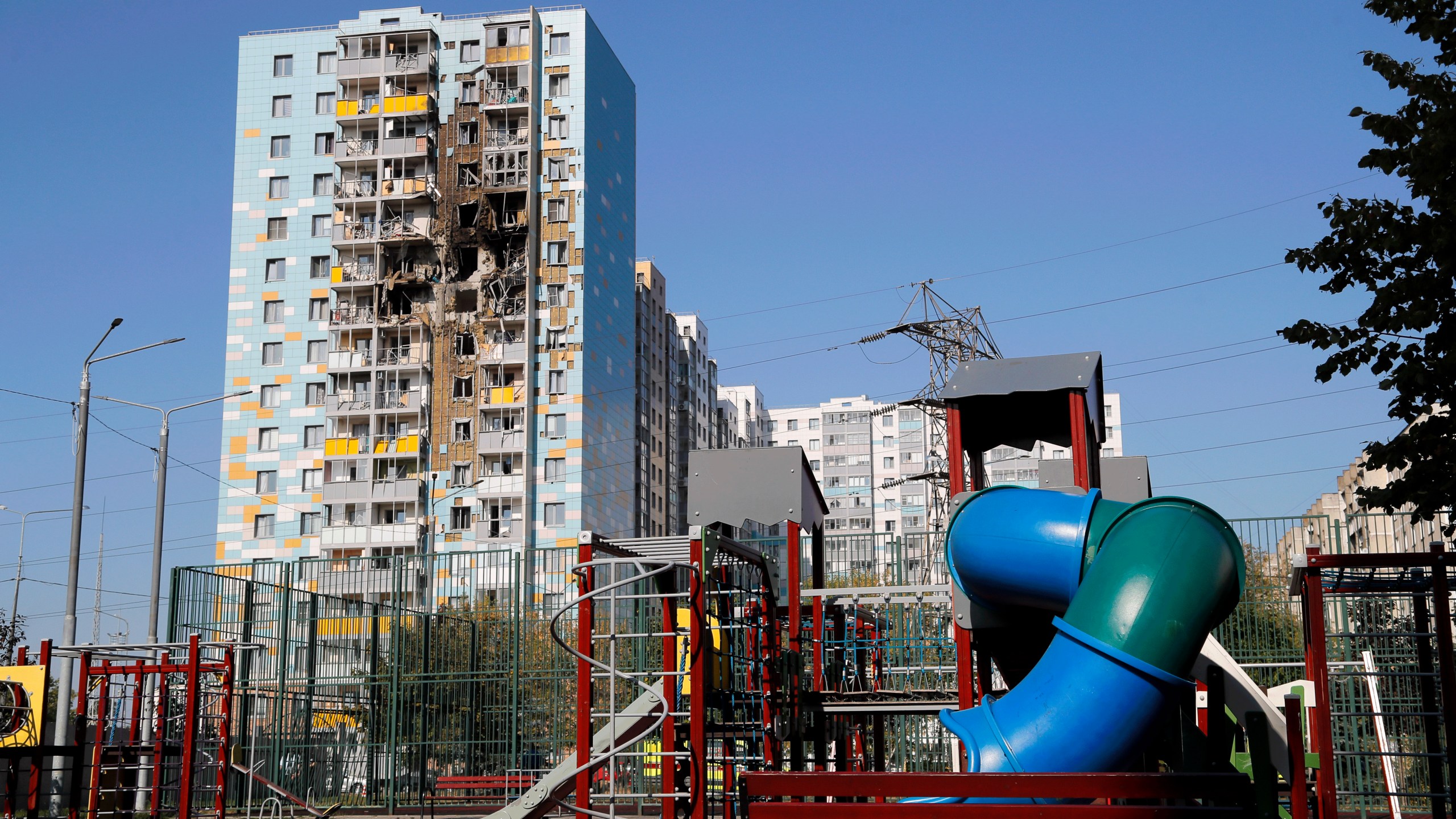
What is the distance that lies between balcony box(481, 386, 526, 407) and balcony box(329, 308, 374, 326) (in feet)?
23.2

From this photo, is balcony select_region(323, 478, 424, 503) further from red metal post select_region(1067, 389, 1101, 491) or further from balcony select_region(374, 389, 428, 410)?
A: red metal post select_region(1067, 389, 1101, 491)

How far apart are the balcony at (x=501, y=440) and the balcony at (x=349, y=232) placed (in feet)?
37.3

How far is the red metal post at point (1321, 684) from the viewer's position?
26.7 ft

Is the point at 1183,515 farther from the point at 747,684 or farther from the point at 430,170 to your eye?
the point at 430,170

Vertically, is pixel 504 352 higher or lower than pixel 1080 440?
higher

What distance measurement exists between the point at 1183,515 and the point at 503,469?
5227cm

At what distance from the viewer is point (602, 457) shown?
2397 inches

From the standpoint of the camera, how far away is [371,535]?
191ft

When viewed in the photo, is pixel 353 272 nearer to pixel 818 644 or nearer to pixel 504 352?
pixel 504 352

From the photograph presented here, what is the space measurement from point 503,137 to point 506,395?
41.8 feet

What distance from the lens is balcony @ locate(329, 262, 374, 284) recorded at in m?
60.1

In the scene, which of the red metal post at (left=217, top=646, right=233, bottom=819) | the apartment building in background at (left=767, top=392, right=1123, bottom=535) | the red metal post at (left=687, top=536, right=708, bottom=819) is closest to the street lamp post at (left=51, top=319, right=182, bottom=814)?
the red metal post at (left=217, top=646, right=233, bottom=819)

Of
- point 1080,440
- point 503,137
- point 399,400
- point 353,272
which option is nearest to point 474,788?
point 1080,440

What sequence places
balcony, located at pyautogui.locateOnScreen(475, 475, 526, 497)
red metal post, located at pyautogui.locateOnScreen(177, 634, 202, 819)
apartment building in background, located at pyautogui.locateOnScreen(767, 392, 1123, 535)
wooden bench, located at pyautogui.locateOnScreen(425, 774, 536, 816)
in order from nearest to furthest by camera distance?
red metal post, located at pyautogui.locateOnScreen(177, 634, 202, 819)
wooden bench, located at pyautogui.locateOnScreen(425, 774, 536, 816)
balcony, located at pyautogui.locateOnScreen(475, 475, 526, 497)
apartment building in background, located at pyautogui.locateOnScreen(767, 392, 1123, 535)
